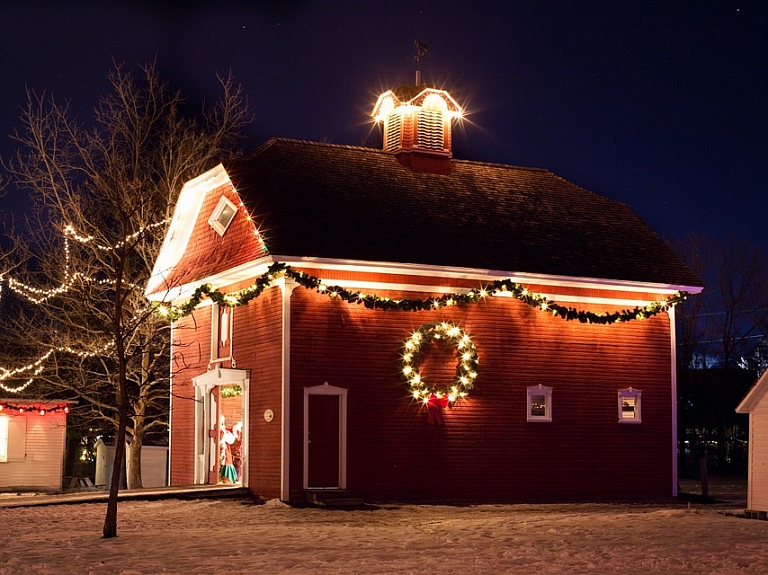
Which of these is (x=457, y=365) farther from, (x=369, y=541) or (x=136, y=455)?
(x=136, y=455)

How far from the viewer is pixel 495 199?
29219mm

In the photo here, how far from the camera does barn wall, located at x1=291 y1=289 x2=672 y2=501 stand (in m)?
25.0

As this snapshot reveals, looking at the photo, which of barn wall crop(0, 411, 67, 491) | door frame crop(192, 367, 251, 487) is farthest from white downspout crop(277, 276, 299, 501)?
barn wall crop(0, 411, 67, 491)

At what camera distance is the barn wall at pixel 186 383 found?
93.7 feet

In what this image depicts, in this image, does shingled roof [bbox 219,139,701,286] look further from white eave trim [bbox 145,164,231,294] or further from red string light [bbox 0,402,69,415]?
red string light [bbox 0,402,69,415]

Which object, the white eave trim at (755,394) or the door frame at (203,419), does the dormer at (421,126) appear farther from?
the white eave trim at (755,394)

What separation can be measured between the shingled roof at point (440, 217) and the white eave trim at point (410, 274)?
13 cm

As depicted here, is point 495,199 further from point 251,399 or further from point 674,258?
point 251,399

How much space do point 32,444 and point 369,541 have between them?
1869cm

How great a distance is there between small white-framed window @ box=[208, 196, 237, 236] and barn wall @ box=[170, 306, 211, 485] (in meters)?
2.03

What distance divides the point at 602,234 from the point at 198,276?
32.1 feet

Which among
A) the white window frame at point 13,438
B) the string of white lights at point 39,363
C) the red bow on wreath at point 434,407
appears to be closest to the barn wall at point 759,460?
the red bow on wreath at point 434,407

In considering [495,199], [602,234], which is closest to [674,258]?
[602,234]

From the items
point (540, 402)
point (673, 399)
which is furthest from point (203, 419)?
point (673, 399)
